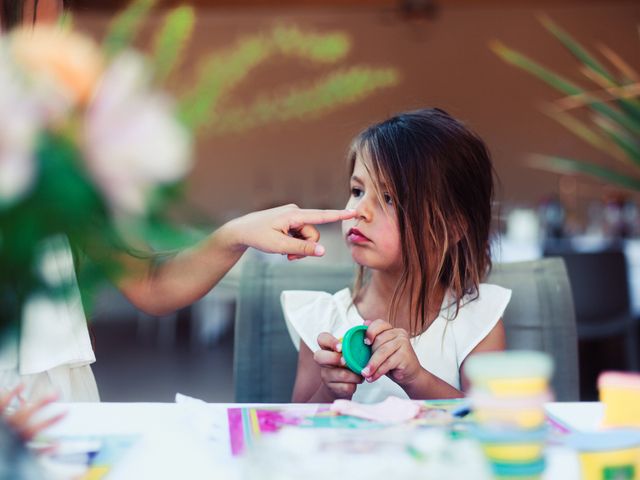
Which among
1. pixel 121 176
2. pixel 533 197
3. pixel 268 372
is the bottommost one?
pixel 268 372

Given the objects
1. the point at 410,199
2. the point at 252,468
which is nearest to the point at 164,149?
the point at 252,468

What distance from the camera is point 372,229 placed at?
1318mm

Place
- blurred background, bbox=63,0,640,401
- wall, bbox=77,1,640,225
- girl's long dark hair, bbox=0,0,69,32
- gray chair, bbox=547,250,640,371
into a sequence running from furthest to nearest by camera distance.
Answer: wall, bbox=77,1,640,225, blurred background, bbox=63,0,640,401, gray chair, bbox=547,250,640,371, girl's long dark hair, bbox=0,0,69,32

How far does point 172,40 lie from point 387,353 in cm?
70

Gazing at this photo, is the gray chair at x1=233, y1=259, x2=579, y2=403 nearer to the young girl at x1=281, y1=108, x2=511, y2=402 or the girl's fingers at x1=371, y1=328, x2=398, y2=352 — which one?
the young girl at x1=281, y1=108, x2=511, y2=402

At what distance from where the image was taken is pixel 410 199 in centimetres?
138

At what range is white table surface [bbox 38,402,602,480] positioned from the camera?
0.66 m

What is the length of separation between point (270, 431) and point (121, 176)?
1.40 ft

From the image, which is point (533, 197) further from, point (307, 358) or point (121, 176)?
point (121, 176)

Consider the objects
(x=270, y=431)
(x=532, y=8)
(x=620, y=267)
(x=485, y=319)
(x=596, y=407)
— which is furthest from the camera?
(x=532, y=8)

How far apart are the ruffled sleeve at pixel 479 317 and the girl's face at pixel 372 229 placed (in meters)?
0.16

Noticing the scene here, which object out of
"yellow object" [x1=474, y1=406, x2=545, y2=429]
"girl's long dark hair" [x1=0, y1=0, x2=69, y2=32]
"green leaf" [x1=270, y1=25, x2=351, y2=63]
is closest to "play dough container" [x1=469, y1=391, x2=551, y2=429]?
"yellow object" [x1=474, y1=406, x2=545, y2=429]

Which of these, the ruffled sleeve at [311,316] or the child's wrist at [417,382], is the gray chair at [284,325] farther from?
the child's wrist at [417,382]

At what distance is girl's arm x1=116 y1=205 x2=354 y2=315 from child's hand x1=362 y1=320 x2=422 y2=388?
135 mm
